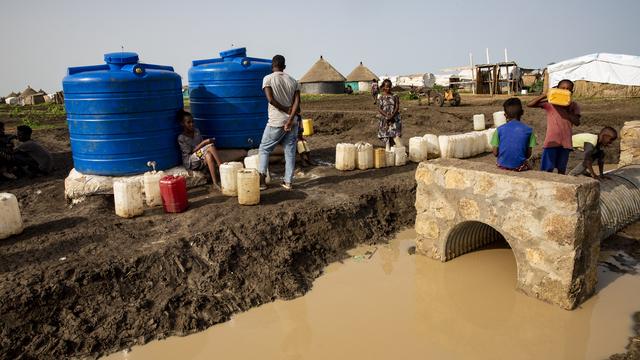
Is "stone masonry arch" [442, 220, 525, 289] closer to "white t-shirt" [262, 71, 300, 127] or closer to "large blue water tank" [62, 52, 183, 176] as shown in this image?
"white t-shirt" [262, 71, 300, 127]

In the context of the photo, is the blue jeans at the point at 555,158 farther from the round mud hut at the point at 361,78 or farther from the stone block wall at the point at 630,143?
the round mud hut at the point at 361,78

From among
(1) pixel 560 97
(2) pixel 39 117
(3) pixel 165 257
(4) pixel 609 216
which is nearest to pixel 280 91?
(3) pixel 165 257

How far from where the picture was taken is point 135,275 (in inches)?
161

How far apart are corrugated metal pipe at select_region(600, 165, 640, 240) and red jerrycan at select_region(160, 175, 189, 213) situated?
17.2 ft

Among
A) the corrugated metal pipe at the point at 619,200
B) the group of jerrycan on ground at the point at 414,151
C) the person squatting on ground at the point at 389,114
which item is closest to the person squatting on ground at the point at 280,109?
the group of jerrycan on ground at the point at 414,151

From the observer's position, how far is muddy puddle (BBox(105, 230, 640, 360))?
3.48 meters

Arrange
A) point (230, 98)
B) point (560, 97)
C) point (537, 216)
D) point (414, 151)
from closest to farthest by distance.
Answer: point (537, 216)
point (560, 97)
point (230, 98)
point (414, 151)

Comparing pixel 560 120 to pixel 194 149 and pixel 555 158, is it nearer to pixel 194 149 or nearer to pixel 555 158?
pixel 555 158

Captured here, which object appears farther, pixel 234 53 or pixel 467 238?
pixel 234 53

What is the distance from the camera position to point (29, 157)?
7.82 m

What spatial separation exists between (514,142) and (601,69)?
937 inches

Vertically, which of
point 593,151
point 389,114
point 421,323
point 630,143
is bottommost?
point 421,323

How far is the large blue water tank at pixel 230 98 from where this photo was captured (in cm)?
682

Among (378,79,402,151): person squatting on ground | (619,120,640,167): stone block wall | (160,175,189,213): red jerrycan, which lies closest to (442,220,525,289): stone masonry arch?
(378,79,402,151): person squatting on ground
